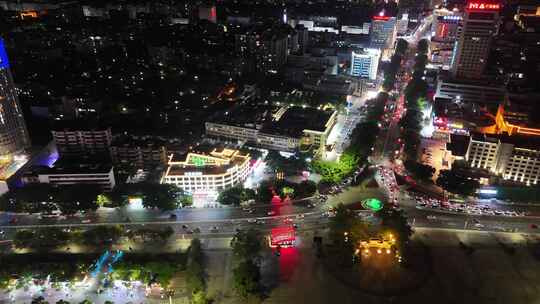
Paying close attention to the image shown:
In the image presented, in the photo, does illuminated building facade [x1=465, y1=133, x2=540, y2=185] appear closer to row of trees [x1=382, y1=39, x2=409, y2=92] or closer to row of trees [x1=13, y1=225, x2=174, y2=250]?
row of trees [x1=382, y1=39, x2=409, y2=92]

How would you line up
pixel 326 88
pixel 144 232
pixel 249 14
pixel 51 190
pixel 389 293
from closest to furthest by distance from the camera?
1. pixel 389 293
2. pixel 144 232
3. pixel 51 190
4. pixel 326 88
5. pixel 249 14

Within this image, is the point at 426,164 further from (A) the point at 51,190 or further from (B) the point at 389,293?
(A) the point at 51,190

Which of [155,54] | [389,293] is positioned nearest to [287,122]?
[389,293]

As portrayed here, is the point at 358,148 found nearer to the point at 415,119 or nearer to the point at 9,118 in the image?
the point at 415,119

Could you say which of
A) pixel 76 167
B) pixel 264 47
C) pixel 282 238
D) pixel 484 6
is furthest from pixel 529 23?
pixel 76 167

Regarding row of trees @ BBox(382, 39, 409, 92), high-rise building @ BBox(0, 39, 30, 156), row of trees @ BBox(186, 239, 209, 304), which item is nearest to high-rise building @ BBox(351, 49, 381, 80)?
row of trees @ BBox(382, 39, 409, 92)

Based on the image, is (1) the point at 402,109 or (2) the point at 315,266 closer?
(2) the point at 315,266
